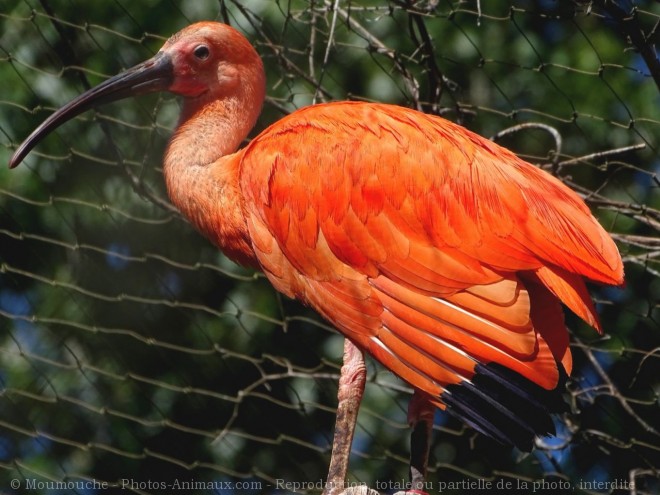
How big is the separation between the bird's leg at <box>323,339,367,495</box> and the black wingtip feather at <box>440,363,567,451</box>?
1.31ft

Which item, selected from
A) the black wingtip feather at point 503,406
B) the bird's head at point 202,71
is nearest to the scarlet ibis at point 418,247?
the black wingtip feather at point 503,406

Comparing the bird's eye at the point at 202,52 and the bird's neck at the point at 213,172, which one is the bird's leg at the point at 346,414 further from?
the bird's eye at the point at 202,52

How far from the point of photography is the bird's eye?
3.59 meters

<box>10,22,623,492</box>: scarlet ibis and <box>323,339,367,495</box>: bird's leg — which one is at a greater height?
<box>10,22,623,492</box>: scarlet ibis

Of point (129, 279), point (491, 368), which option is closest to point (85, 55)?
point (129, 279)

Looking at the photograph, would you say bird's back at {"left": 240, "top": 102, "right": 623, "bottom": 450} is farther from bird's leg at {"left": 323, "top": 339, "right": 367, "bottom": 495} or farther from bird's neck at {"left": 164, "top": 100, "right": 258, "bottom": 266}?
bird's leg at {"left": 323, "top": 339, "right": 367, "bottom": 495}

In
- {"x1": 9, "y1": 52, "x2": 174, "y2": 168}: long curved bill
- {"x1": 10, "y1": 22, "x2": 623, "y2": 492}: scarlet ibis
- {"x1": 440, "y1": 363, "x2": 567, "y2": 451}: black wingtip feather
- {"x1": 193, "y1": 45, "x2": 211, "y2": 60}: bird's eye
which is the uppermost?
{"x1": 193, "y1": 45, "x2": 211, "y2": 60}: bird's eye

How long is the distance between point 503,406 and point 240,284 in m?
1.71

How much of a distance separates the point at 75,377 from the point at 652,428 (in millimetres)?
1891

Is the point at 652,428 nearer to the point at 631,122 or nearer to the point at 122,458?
the point at 631,122

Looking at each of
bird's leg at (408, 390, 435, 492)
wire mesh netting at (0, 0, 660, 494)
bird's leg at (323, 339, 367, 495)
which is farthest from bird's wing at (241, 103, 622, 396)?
wire mesh netting at (0, 0, 660, 494)

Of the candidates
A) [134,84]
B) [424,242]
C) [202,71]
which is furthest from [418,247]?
[134,84]

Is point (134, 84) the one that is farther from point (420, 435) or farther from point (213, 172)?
point (420, 435)

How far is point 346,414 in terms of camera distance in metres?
3.17
